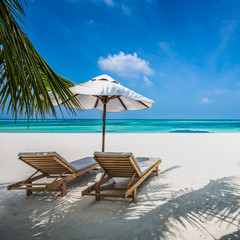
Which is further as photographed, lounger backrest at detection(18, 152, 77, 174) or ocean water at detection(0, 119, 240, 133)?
ocean water at detection(0, 119, 240, 133)

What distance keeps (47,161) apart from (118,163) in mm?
1101

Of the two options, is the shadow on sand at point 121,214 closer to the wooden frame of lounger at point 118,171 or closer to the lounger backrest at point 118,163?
the wooden frame of lounger at point 118,171

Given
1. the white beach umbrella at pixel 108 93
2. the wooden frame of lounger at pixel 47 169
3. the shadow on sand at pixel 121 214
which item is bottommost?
the shadow on sand at pixel 121 214

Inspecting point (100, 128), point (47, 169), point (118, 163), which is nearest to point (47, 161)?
point (47, 169)

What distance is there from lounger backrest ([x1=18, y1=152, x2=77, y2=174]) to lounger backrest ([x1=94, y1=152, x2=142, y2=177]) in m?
0.58

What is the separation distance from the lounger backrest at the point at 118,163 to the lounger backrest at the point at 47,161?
22.7 inches

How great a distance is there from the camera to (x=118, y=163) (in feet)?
9.73

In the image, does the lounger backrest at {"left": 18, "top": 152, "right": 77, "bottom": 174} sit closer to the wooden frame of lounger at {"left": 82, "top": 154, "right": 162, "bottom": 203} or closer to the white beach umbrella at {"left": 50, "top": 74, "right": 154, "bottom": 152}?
the wooden frame of lounger at {"left": 82, "top": 154, "right": 162, "bottom": 203}

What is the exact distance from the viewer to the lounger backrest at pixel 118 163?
9.21ft

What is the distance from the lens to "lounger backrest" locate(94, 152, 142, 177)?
281cm

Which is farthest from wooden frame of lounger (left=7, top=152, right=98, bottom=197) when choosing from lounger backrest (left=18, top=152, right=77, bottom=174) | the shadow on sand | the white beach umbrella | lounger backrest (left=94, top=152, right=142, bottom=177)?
the white beach umbrella

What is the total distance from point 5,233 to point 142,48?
62.2 m

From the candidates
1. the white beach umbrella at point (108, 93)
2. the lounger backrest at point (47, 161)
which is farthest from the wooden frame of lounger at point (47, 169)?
the white beach umbrella at point (108, 93)

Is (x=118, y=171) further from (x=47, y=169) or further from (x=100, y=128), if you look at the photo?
(x=100, y=128)
